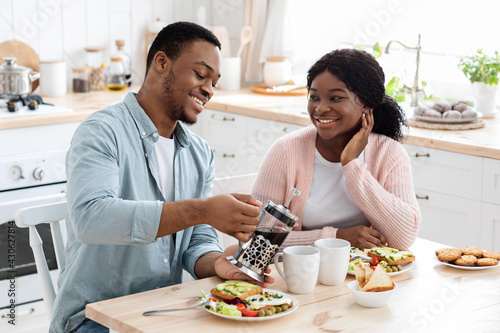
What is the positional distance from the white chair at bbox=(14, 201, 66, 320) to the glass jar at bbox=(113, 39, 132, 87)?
220cm

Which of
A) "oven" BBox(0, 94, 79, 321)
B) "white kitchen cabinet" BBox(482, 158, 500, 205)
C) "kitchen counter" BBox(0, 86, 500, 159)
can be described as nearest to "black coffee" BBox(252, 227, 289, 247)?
"kitchen counter" BBox(0, 86, 500, 159)

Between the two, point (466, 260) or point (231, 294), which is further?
point (466, 260)

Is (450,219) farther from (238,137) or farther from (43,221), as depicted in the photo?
(43,221)

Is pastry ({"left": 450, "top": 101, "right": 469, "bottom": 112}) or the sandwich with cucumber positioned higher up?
pastry ({"left": 450, "top": 101, "right": 469, "bottom": 112})

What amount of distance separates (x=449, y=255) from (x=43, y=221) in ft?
3.27

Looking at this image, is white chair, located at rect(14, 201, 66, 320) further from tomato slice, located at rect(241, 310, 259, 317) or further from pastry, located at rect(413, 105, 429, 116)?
pastry, located at rect(413, 105, 429, 116)

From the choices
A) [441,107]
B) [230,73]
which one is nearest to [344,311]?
[441,107]

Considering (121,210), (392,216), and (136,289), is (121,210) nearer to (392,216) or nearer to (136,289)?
(136,289)

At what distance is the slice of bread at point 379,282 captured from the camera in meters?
1.46

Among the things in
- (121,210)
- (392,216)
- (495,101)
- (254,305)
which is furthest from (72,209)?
(495,101)

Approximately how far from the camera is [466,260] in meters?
1.70

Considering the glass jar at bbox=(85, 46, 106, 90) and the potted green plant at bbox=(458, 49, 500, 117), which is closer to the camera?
the potted green plant at bbox=(458, 49, 500, 117)

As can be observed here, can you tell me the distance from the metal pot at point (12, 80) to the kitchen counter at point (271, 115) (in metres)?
0.23

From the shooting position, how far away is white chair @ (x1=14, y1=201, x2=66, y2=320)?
174cm
